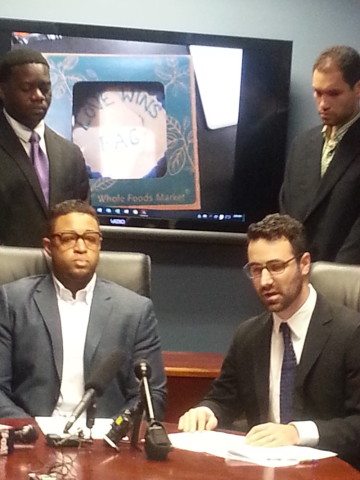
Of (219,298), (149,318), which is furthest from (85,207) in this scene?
(219,298)

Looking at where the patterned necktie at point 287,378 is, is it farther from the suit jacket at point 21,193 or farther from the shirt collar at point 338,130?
the suit jacket at point 21,193

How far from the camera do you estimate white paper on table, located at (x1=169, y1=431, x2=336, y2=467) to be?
2225 mm

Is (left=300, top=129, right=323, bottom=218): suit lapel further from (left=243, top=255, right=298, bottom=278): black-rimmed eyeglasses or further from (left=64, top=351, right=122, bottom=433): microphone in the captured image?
(left=64, top=351, right=122, bottom=433): microphone

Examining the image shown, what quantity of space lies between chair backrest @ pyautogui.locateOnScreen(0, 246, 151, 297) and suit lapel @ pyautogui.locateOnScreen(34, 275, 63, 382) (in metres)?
0.10

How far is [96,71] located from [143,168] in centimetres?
51

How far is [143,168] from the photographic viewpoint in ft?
14.6

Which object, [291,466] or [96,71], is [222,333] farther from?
[291,466]

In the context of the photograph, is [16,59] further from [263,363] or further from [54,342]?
[263,363]

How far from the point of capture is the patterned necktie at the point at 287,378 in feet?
9.52

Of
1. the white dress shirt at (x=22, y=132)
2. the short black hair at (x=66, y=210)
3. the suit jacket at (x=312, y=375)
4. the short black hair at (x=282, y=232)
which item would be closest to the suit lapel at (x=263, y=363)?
the suit jacket at (x=312, y=375)

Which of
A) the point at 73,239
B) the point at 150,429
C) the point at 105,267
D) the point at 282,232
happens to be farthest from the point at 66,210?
the point at 150,429

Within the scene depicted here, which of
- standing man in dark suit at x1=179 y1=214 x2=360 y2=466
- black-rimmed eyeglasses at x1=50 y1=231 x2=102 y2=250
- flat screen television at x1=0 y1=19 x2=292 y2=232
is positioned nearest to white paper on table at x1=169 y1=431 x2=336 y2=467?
standing man in dark suit at x1=179 y1=214 x2=360 y2=466

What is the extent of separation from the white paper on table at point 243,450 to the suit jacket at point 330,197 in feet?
4.54

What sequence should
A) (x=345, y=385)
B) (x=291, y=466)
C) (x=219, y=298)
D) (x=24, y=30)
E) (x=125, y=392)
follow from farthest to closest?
(x=219, y=298) < (x=24, y=30) < (x=125, y=392) < (x=345, y=385) < (x=291, y=466)
